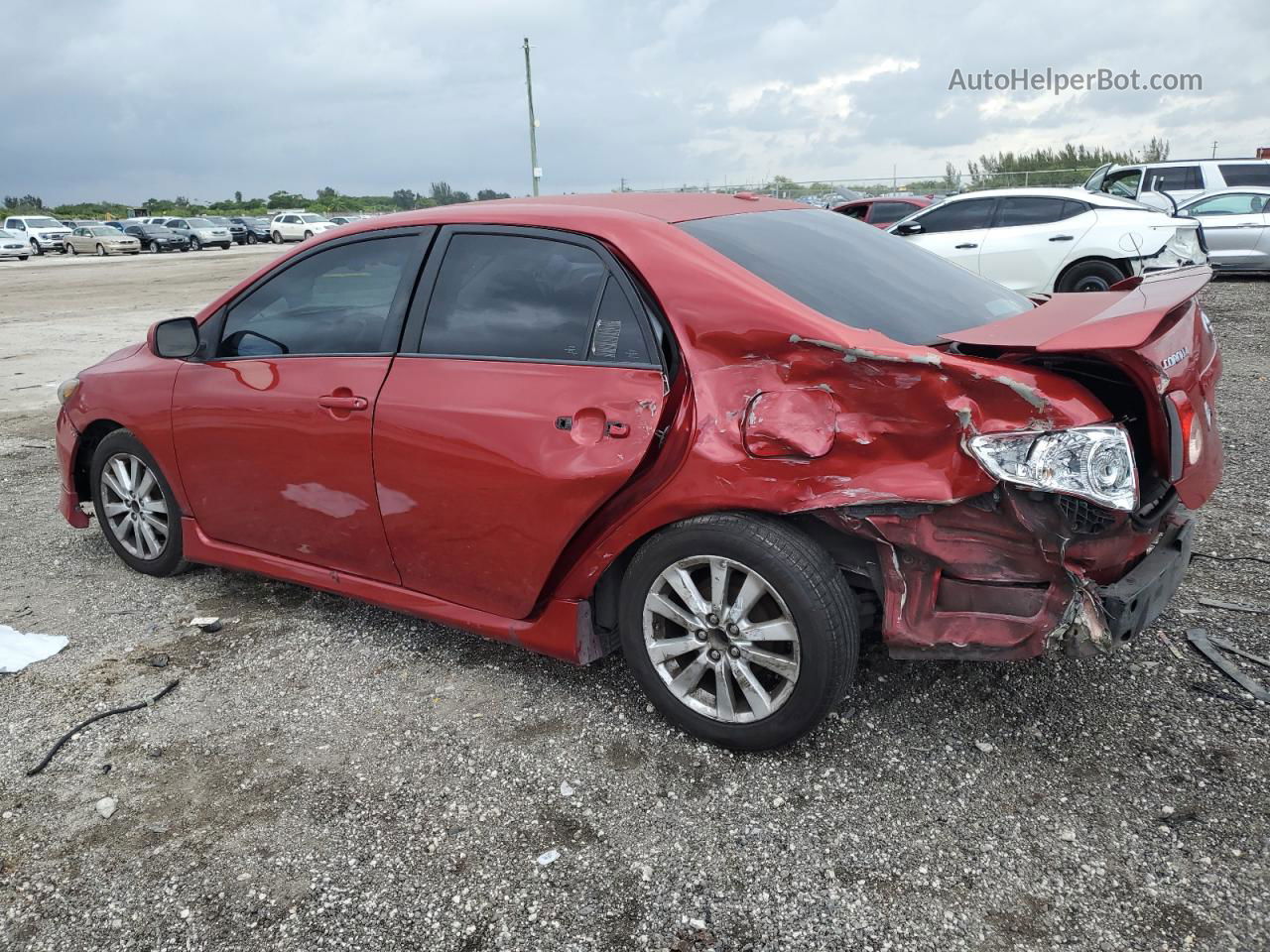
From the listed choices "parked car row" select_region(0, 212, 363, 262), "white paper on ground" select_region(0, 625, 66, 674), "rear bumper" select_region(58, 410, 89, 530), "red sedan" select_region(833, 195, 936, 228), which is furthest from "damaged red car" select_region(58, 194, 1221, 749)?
"parked car row" select_region(0, 212, 363, 262)

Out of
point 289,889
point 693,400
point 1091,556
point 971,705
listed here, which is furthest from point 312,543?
point 1091,556

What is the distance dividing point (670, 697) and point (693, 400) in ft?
3.05

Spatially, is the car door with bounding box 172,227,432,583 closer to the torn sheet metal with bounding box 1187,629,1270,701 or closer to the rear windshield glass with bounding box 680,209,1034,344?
the rear windshield glass with bounding box 680,209,1034,344

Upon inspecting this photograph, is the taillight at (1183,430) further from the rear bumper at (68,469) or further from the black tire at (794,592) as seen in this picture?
the rear bumper at (68,469)

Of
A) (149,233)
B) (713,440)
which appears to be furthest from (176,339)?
(149,233)

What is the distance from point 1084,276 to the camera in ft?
36.8

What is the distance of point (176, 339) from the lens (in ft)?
13.2

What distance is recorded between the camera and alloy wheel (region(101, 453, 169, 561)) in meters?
4.42

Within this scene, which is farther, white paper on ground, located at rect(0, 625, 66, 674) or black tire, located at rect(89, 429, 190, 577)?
black tire, located at rect(89, 429, 190, 577)

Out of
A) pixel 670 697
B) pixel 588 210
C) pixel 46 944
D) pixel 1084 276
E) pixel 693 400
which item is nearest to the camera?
pixel 46 944

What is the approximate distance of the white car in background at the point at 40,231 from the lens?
126ft

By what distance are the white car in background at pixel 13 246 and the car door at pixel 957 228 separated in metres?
36.0

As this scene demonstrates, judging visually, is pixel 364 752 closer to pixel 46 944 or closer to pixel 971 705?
pixel 46 944

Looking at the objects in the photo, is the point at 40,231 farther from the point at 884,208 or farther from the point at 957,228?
the point at 957,228
